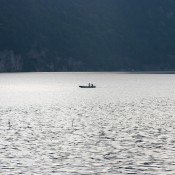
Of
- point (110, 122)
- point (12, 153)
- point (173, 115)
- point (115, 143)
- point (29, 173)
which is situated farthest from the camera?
point (173, 115)

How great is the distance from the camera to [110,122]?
104750 mm

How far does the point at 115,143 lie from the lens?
249ft

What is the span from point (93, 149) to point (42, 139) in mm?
11536

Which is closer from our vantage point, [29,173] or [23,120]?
[29,173]

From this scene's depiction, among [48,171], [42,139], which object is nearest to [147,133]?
[42,139]

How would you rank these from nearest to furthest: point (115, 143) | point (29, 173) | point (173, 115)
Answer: point (29, 173)
point (115, 143)
point (173, 115)

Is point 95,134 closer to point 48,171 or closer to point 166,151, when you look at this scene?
point 166,151

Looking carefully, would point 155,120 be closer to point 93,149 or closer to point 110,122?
point 110,122

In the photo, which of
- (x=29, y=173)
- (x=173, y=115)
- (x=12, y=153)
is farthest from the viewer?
(x=173, y=115)

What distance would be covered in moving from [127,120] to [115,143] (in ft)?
107

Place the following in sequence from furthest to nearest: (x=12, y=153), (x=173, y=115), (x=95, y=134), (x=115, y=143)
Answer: (x=173, y=115), (x=95, y=134), (x=115, y=143), (x=12, y=153)

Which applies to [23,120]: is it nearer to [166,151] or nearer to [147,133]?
[147,133]

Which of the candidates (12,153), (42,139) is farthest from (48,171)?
(42,139)

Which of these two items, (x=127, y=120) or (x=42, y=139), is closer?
(x=42, y=139)
